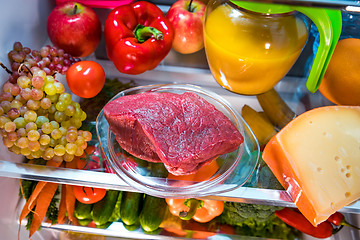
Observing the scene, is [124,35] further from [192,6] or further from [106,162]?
[106,162]

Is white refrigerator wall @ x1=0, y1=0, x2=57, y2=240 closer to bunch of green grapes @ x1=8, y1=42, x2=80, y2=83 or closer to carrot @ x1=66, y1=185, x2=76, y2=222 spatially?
bunch of green grapes @ x1=8, y1=42, x2=80, y2=83

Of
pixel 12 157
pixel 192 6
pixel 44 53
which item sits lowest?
pixel 12 157

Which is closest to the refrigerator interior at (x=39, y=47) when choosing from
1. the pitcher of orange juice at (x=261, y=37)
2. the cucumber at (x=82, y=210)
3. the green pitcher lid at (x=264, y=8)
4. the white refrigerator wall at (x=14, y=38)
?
the white refrigerator wall at (x=14, y=38)

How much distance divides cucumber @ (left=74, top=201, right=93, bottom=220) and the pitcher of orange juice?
1.94ft

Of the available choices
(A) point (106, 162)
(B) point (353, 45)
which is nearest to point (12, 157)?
(A) point (106, 162)

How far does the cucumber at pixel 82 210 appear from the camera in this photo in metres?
1.05

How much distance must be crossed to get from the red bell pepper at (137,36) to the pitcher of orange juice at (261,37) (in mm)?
164

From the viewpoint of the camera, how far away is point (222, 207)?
101 centimetres

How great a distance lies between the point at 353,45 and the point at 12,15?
89cm

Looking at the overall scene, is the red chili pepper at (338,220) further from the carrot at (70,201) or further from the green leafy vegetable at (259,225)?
the carrot at (70,201)

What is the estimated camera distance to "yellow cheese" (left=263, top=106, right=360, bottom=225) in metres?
0.75

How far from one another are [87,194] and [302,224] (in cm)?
64

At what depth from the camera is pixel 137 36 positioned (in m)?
0.99

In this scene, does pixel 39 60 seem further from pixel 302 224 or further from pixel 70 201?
pixel 302 224
